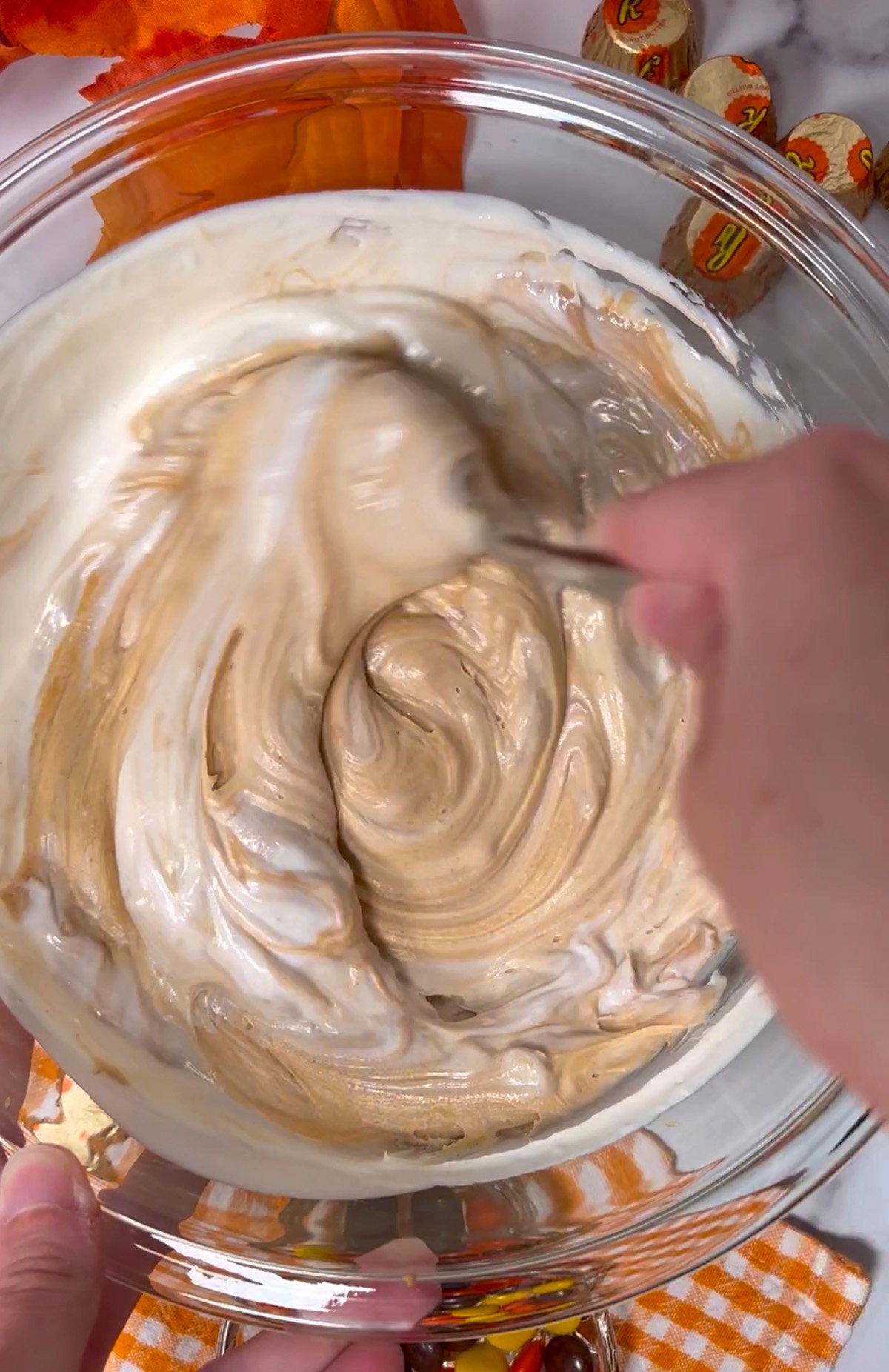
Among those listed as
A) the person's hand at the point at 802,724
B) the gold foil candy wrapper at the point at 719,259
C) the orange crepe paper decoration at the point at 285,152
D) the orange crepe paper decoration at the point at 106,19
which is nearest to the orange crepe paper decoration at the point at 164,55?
the orange crepe paper decoration at the point at 106,19

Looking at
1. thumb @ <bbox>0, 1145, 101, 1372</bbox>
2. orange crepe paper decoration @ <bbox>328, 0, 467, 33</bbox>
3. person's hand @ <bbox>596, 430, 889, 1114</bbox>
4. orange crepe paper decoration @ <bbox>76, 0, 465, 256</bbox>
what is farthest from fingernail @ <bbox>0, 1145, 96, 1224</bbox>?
orange crepe paper decoration @ <bbox>328, 0, 467, 33</bbox>

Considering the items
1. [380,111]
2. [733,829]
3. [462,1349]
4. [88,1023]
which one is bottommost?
[462,1349]

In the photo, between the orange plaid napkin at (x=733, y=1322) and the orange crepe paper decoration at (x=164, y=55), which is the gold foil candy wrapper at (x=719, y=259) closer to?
the orange crepe paper decoration at (x=164, y=55)

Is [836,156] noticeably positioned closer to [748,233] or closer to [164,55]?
[748,233]

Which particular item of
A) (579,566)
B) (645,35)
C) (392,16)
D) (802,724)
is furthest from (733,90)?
(802,724)

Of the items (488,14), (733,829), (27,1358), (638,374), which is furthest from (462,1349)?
(488,14)

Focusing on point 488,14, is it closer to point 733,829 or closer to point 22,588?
point 22,588
